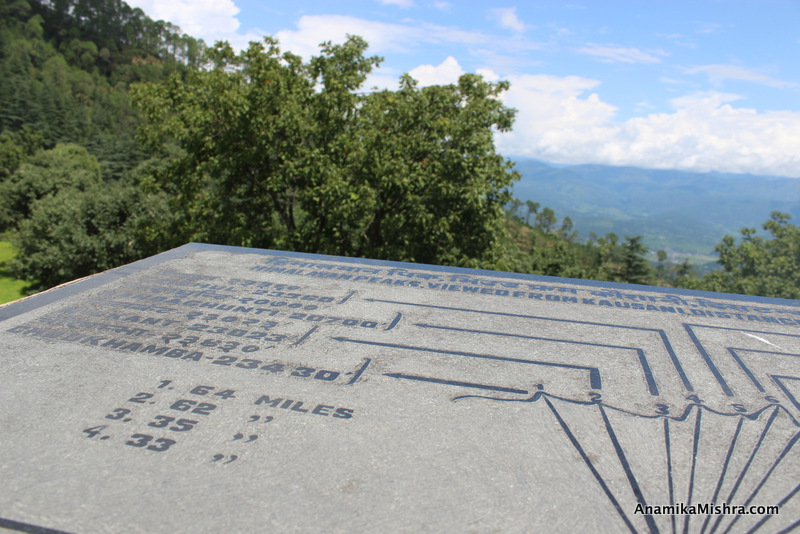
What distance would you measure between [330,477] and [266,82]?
11.2m

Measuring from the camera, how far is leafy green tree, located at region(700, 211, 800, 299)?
2534 cm

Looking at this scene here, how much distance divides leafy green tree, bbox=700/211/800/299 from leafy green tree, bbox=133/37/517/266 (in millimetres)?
20224

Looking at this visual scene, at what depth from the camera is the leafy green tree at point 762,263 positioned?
2534 centimetres

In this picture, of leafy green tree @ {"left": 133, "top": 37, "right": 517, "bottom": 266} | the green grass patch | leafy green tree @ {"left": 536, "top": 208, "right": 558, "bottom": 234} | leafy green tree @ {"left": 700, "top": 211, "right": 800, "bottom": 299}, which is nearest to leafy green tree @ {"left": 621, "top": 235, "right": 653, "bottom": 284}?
leafy green tree @ {"left": 700, "top": 211, "right": 800, "bottom": 299}

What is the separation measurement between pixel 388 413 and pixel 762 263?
30656 mm

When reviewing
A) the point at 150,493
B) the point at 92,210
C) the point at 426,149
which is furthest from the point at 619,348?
the point at 92,210

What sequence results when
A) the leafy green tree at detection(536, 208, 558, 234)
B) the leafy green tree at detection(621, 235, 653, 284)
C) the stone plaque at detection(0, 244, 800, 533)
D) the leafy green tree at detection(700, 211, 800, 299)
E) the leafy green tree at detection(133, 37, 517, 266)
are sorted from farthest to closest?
the leafy green tree at detection(536, 208, 558, 234) < the leafy green tree at detection(621, 235, 653, 284) < the leafy green tree at detection(700, 211, 800, 299) < the leafy green tree at detection(133, 37, 517, 266) < the stone plaque at detection(0, 244, 800, 533)

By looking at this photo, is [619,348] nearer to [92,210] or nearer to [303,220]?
[303,220]

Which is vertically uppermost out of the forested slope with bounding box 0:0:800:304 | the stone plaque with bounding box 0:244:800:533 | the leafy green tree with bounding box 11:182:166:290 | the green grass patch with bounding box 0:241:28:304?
the forested slope with bounding box 0:0:800:304

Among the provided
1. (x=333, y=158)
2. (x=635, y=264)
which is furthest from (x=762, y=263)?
(x=333, y=158)

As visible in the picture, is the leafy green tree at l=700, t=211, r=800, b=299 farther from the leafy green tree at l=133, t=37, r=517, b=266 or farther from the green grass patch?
the green grass patch

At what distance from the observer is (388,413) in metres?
3.20

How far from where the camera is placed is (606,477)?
2.69m

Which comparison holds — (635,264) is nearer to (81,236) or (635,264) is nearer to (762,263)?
(762,263)
